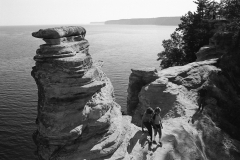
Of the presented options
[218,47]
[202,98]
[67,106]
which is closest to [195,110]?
[202,98]

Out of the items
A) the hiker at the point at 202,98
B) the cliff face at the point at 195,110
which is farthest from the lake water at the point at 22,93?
the hiker at the point at 202,98

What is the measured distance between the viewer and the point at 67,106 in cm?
1191

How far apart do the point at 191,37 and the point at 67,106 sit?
120 ft

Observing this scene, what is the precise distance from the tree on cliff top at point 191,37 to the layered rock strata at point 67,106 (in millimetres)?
34010

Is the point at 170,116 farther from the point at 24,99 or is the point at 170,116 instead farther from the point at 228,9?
the point at 24,99

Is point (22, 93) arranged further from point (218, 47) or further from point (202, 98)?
point (218, 47)

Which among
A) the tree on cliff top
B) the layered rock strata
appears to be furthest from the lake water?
the layered rock strata

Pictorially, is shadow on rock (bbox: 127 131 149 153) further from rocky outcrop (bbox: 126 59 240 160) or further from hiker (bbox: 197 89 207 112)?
hiker (bbox: 197 89 207 112)

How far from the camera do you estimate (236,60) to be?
25.0m

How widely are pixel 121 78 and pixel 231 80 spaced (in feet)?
106

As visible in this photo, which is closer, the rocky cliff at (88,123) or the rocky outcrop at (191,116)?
the rocky cliff at (88,123)

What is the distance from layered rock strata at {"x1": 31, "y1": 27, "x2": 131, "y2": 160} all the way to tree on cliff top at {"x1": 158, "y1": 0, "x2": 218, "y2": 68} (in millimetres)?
34010

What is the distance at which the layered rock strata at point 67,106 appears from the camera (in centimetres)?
1149

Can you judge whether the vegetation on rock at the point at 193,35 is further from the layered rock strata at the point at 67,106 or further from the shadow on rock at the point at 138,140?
the layered rock strata at the point at 67,106
